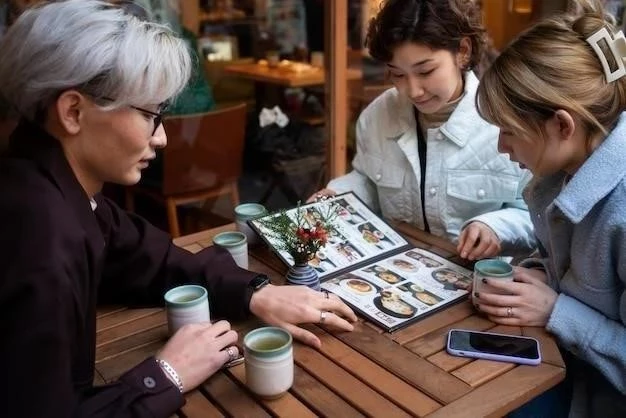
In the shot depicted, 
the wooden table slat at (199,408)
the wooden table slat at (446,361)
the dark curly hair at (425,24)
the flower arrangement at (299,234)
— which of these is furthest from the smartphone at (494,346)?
the dark curly hair at (425,24)

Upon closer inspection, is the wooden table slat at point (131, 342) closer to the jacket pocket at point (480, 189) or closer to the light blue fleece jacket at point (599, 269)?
the light blue fleece jacket at point (599, 269)

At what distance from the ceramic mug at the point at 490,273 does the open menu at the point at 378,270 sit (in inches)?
3.0

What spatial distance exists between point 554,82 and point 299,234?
1.97 ft

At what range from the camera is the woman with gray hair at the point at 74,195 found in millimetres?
852

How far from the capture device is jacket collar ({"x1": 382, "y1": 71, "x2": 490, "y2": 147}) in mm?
1718

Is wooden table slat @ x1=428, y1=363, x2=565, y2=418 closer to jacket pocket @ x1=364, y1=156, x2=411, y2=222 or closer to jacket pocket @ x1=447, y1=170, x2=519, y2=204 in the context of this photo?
jacket pocket @ x1=447, y1=170, x2=519, y2=204

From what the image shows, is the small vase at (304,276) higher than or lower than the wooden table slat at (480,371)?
higher

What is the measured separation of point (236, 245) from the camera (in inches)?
57.4

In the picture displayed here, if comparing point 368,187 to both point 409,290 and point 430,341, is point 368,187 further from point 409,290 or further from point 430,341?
point 430,341

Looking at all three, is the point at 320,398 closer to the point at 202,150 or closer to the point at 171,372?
the point at 171,372

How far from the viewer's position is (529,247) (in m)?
1.61

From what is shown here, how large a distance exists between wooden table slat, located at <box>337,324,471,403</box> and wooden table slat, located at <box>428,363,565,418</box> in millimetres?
25

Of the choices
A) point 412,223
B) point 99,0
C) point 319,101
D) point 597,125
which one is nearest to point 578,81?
point 597,125

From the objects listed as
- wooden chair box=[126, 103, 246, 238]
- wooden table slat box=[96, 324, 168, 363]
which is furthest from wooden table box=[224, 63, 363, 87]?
wooden table slat box=[96, 324, 168, 363]
